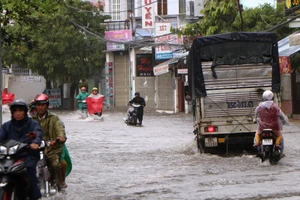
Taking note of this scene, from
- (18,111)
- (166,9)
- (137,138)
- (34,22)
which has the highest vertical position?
(166,9)

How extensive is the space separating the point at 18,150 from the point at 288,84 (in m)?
25.7

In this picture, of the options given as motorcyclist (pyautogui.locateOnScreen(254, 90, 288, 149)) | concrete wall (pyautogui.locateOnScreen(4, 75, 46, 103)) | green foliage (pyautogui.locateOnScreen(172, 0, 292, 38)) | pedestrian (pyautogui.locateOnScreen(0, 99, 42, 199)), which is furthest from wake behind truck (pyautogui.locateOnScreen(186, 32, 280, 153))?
concrete wall (pyautogui.locateOnScreen(4, 75, 46, 103))

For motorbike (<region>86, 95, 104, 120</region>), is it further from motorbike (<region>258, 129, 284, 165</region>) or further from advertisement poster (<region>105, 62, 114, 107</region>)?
motorbike (<region>258, 129, 284, 165</region>)

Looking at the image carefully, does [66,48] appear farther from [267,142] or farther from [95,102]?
[267,142]

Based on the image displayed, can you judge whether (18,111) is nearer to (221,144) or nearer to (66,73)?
(221,144)

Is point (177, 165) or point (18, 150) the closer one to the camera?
point (18, 150)

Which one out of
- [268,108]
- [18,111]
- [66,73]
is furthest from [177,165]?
[66,73]

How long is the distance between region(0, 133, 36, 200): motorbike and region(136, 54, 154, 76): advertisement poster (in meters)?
44.3

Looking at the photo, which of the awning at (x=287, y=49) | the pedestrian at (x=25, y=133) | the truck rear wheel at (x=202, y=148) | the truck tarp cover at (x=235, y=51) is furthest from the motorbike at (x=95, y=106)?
the pedestrian at (x=25, y=133)

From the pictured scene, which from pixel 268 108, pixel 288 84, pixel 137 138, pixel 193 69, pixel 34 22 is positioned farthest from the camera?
pixel 288 84

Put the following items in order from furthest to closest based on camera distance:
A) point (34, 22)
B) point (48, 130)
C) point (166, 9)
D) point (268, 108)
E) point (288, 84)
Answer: point (166, 9) < point (288, 84) < point (268, 108) < point (34, 22) < point (48, 130)

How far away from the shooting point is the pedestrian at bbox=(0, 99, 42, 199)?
8492mm

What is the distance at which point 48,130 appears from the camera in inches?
408

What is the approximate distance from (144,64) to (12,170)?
148 ft
